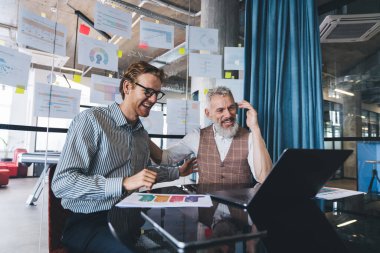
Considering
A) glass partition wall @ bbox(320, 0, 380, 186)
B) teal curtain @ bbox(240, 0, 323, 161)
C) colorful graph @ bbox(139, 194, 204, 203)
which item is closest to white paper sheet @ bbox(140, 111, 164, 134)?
teal curtain @ bbox(240, 0, 323, 161)

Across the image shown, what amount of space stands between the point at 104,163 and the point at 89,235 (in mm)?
369

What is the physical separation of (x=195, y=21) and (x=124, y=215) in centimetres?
480

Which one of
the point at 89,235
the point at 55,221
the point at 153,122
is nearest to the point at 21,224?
the point at 153,122

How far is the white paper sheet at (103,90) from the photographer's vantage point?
195 centimetres

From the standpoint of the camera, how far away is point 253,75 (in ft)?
7.64

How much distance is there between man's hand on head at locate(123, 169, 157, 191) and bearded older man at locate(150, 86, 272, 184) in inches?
26.1

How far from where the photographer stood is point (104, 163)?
1289 millimetres

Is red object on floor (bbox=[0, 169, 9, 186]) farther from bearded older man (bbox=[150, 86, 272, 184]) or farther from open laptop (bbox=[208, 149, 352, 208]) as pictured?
open laptop (bbox=[208, 149, 352, 208])

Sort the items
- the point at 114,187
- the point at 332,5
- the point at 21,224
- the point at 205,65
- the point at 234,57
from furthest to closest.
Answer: the point at 21,224, the point at 332,5, the point at 234,57, the point at 205,65, the point at 114,187

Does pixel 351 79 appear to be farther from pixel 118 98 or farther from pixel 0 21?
pixel 0 21

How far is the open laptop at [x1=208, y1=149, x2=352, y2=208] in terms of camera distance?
2.52 feet

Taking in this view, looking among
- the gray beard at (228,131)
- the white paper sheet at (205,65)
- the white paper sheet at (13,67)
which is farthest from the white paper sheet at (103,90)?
the gray beard at (228,131)

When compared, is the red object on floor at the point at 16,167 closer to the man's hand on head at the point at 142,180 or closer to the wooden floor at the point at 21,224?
the wooden floor at the point at 21,224

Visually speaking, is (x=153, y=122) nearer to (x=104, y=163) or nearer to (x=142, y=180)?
(x=104, y=163)
